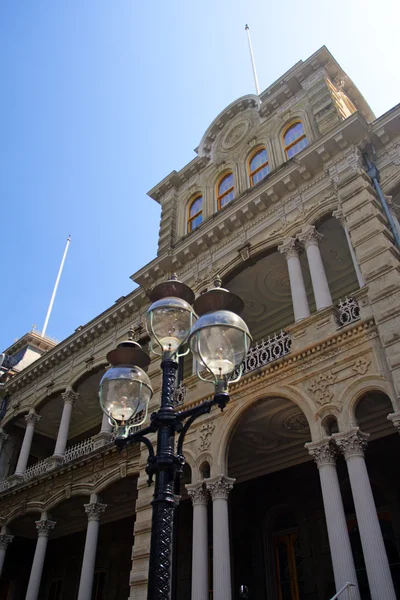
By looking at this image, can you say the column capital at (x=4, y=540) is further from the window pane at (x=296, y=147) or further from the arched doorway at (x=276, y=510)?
the window pane at (x=296, y=147)

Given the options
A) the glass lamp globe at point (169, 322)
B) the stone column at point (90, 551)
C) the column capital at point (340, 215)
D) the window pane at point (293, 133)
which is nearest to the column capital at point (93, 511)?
→ the stone column at point (90, 551)

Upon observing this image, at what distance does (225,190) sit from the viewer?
1731cm

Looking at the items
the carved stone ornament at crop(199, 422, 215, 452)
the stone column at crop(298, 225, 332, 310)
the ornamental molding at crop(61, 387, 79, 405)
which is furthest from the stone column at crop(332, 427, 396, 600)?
the ornamental molding at crop(61, 387, 79, 405)

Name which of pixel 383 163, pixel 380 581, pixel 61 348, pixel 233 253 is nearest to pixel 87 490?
pixel 61 348

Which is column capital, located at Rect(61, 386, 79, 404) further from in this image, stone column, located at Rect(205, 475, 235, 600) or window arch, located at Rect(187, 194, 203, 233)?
stone column, located at Rect(205, 475, 235, 600)

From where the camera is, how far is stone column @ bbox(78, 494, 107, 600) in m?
13.5

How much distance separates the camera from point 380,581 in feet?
24.1

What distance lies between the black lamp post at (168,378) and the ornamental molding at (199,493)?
19.9 feet

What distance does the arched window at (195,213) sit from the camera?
703 inches

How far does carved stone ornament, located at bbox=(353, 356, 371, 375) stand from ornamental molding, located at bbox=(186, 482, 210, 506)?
14.8ft

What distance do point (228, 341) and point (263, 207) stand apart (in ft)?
33.2

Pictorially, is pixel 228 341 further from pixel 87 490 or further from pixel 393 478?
pixel 87 490

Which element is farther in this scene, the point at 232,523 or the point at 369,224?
the point at 232,523

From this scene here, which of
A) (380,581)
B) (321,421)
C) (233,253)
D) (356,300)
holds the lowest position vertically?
(380,581)
